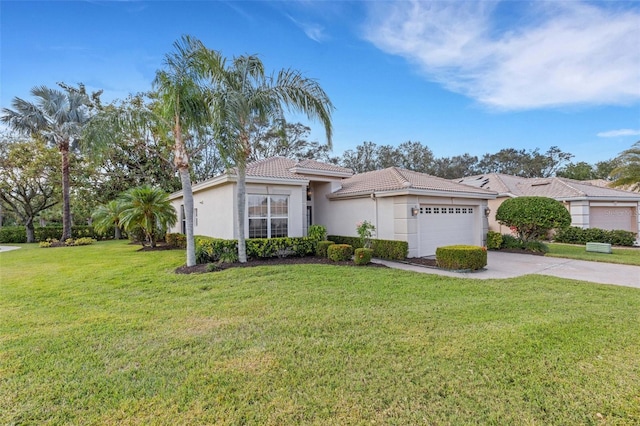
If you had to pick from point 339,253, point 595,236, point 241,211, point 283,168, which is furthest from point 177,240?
point 595,236

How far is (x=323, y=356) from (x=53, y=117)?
25096 mm

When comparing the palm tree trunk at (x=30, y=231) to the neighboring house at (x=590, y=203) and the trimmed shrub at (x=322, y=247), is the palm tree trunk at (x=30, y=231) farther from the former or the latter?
the neighboring house at (x=590, y=203)

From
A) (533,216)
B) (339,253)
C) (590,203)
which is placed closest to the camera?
(339,253)

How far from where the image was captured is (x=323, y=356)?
386 centimetres

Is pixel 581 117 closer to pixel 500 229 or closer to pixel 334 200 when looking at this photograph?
pixel 500 229

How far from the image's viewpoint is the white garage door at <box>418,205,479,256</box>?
1241 centimetres

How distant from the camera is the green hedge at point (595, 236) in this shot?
16359 mm

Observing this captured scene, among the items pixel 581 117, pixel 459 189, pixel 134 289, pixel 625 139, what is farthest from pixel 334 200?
pixel 625 139

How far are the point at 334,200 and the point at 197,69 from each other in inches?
328

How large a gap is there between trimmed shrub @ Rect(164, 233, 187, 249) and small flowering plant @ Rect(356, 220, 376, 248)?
10.4 m

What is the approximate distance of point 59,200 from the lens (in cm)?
2583

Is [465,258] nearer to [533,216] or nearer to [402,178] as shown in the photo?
[402,178]

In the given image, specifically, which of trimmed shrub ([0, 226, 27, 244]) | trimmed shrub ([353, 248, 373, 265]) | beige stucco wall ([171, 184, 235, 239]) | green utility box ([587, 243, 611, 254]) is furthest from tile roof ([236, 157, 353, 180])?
trimmed shrub ([0, 226, 27, 244])

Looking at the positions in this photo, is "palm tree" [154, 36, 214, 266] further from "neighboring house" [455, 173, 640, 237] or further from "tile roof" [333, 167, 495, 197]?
"neighboring house" [455, 173, 640, 237]
